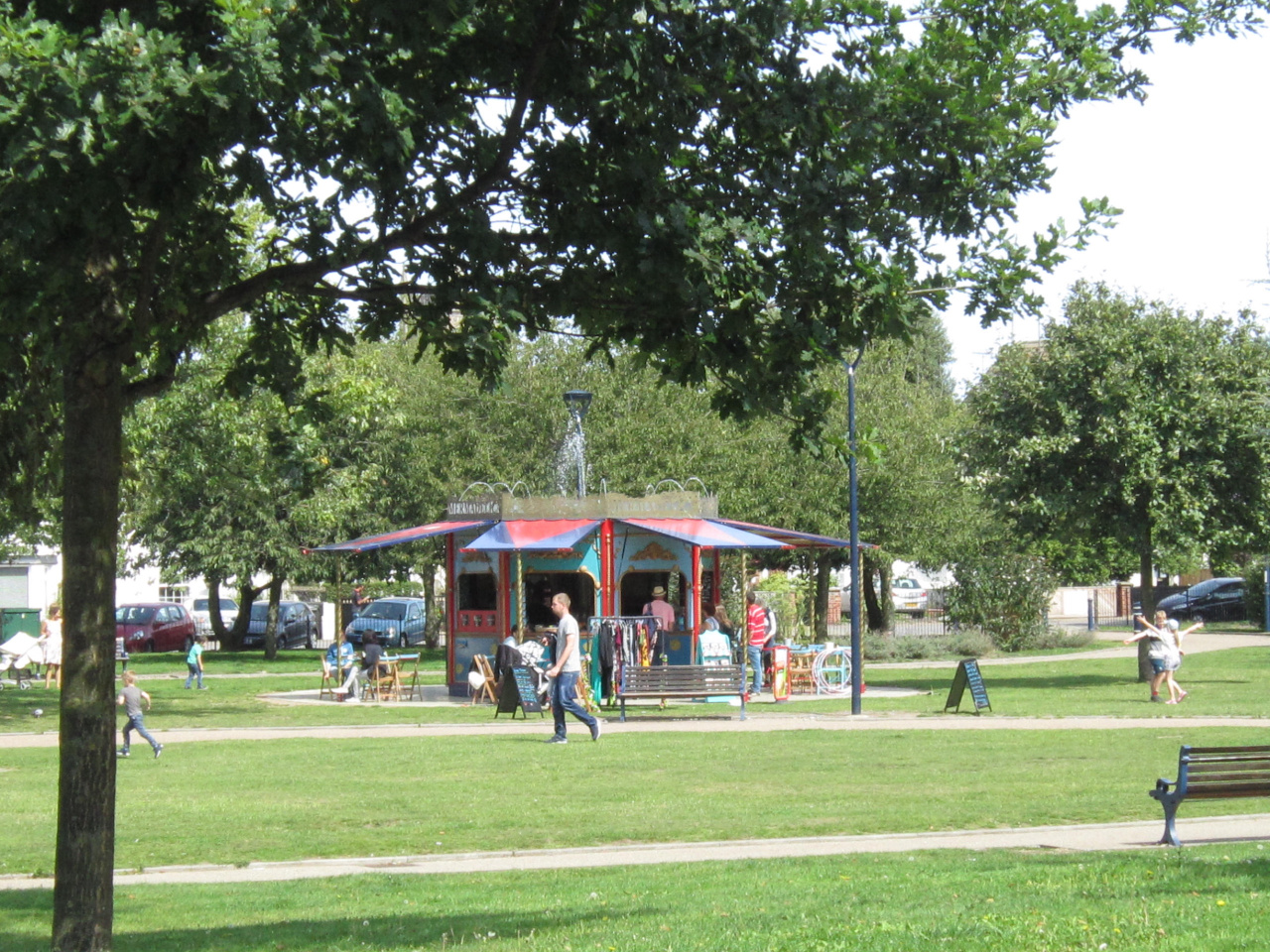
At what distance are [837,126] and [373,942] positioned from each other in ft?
15.0

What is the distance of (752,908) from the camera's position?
8.41m

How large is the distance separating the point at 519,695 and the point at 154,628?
28.4 meters

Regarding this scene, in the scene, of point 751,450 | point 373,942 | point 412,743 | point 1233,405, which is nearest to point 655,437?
point 751,450

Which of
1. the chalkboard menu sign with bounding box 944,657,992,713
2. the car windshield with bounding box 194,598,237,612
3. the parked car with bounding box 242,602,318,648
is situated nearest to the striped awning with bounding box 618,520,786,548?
the chalkboard menu sign with bounding box 944,657,992,713

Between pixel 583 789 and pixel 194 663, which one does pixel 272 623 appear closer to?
pixel 194 663

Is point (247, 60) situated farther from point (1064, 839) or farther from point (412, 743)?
point (412, 743)

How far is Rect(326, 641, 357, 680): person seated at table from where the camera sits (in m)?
27.8

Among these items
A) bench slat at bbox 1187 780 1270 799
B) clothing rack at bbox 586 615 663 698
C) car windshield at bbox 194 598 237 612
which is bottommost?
bench slat at bbox 1187 780 1270 799

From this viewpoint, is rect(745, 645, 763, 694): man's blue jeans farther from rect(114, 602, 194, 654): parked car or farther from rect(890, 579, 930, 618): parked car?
rect(890, 579, 930, 618): parked car

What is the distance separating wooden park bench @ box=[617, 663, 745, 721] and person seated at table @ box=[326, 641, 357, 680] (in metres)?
6.92

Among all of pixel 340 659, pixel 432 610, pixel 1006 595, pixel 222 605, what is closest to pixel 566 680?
pixel 340 659

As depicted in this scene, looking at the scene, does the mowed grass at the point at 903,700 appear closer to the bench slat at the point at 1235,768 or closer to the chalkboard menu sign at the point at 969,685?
the chalkboard menu sign at the point at 969,685

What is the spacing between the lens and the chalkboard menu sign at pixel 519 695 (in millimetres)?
22672

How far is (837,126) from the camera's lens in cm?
699
